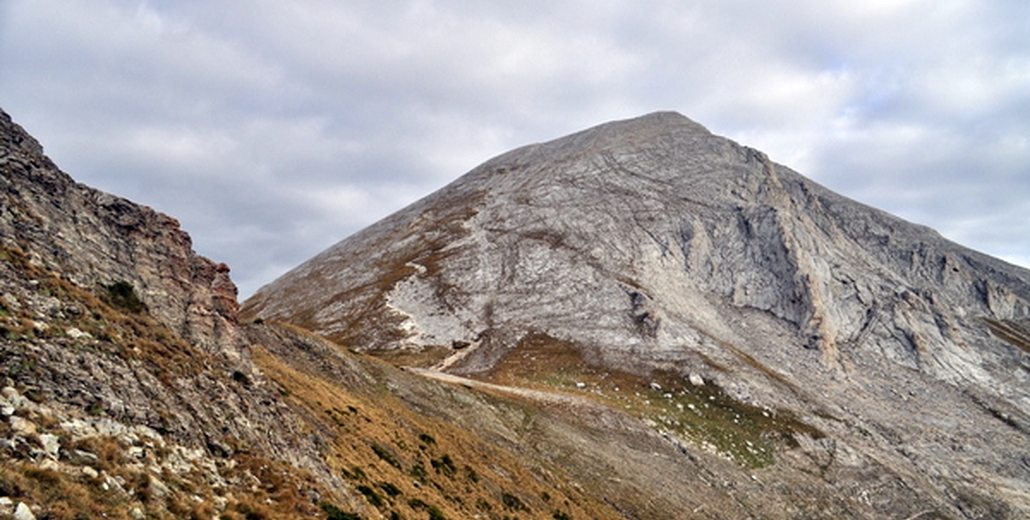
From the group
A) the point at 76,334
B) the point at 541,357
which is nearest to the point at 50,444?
the point at 76,334

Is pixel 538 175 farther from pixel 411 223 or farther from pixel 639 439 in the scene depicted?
pixel 639 439

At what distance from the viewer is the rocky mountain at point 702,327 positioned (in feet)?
181

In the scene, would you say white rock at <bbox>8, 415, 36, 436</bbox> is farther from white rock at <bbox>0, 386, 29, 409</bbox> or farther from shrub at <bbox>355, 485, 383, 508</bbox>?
shrub at <bbox>355, 485, 383, 508</bbox>

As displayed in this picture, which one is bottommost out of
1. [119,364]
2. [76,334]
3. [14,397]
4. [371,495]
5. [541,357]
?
[371,495]

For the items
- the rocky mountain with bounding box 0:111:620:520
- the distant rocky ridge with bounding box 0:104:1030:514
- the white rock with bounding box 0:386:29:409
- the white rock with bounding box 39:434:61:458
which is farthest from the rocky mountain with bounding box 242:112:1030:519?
the white rock with bounding box 0:386:29:409

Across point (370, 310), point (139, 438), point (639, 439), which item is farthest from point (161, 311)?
point (370, 310)

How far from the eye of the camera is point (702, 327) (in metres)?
96.8

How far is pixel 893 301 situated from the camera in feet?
359

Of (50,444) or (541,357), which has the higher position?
(50,444)

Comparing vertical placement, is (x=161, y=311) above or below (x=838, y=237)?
below

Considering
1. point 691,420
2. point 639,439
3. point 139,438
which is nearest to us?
point 139,438

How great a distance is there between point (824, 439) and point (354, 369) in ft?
194

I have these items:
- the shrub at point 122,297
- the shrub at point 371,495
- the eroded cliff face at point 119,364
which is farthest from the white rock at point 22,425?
the shrub at point 371,495

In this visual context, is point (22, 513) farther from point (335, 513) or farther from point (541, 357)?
point (541, 357)
